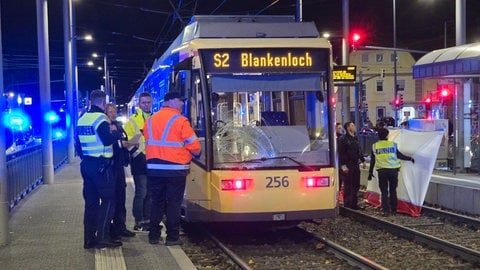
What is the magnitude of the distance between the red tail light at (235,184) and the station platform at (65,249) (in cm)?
114

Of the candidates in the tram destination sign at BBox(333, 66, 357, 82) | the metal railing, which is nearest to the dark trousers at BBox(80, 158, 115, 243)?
the metal railing

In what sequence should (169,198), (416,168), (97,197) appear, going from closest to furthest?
1. (97,197)
2. (169,198)
3. (416,168)

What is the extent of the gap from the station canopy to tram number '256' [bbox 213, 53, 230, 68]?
856cm

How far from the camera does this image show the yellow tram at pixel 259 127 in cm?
921

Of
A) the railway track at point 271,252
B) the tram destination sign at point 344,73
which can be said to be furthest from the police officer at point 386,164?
the tram destination sign at point 344,73

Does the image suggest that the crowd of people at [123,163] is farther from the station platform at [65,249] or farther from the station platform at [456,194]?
the station platform at [456,194]

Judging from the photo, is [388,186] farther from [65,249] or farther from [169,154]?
[65,249]

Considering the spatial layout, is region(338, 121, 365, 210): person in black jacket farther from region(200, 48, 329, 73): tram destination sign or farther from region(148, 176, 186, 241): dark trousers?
region(148, 176, 186, 241): dark trousers

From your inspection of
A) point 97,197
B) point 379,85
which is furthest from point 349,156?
point 379,85

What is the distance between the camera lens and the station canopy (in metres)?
15.9

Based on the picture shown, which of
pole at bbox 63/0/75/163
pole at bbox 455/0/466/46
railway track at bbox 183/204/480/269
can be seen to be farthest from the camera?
pole at bbox 63/0/75/163

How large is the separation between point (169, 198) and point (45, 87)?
10928 millimetres

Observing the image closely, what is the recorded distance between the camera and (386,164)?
41.5ft

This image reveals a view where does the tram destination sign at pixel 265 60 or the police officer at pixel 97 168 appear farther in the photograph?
the tram destination sign at pixel 265 60
